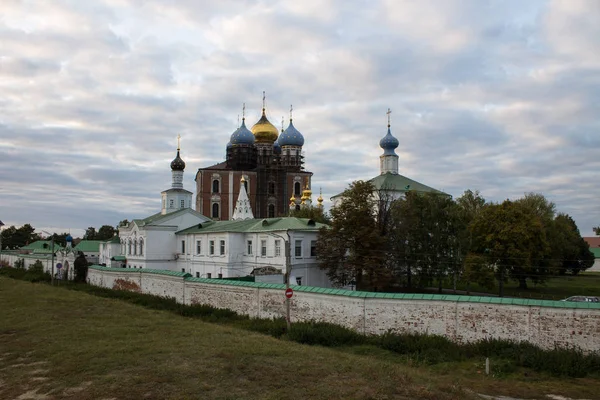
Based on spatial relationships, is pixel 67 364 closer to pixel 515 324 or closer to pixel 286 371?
pixel 286 371

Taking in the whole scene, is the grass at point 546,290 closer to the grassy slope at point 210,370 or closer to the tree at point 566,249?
the tree at point 566,249

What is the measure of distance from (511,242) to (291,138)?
4476cm

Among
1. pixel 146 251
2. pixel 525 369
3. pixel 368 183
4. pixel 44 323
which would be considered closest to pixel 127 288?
pixel 146 251

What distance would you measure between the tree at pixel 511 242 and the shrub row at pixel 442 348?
65.1 ft

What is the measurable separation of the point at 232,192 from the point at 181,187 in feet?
60.1

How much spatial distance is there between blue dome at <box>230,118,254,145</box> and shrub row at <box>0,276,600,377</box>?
54.7 m

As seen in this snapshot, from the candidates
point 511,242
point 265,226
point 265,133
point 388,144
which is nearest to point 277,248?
point 265,226

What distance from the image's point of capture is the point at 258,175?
7269cm

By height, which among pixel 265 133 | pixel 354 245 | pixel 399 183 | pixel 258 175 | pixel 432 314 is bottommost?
pixel 432 314

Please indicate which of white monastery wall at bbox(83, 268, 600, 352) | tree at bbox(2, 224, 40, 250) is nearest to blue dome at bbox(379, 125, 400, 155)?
white monastery wall at bbox(83, 268, 600, 352)

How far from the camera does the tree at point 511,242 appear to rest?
1371 inches

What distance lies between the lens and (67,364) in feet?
42.1

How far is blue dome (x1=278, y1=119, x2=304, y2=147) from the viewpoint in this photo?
75.0 metres

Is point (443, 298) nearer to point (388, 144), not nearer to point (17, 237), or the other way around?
point (388, 144)
